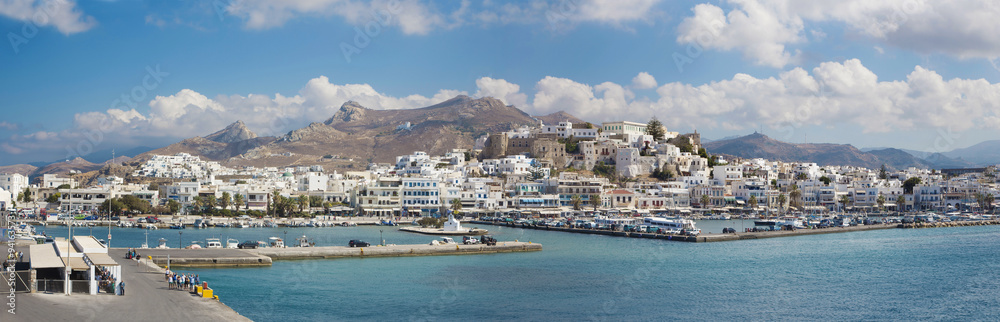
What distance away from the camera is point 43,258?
75.6 ft

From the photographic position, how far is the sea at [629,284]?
1092 inches

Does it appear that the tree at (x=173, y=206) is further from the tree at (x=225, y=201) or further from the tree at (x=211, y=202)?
the tree at (x=225, y=201)

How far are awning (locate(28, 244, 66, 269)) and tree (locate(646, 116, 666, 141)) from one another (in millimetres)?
96329

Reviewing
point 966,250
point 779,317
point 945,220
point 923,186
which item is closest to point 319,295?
point 779,317

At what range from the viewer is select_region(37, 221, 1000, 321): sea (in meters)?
27.7

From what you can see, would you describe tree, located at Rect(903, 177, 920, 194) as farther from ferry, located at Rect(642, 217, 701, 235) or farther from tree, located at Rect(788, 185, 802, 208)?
ferry, located at Rect(642, 217, 701, 235)

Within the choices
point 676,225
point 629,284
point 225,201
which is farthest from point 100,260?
point 225,201

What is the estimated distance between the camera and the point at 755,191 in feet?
333

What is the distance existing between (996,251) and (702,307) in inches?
1280

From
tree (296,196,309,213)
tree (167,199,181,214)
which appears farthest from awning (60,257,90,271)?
tree (296,196,309,213)

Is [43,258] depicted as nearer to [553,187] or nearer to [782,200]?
[553,187]

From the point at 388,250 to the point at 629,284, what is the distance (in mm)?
14358

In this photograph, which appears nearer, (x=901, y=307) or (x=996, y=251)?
(x=901, y=307)

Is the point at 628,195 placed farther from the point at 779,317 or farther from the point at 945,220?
the point at 779,317
